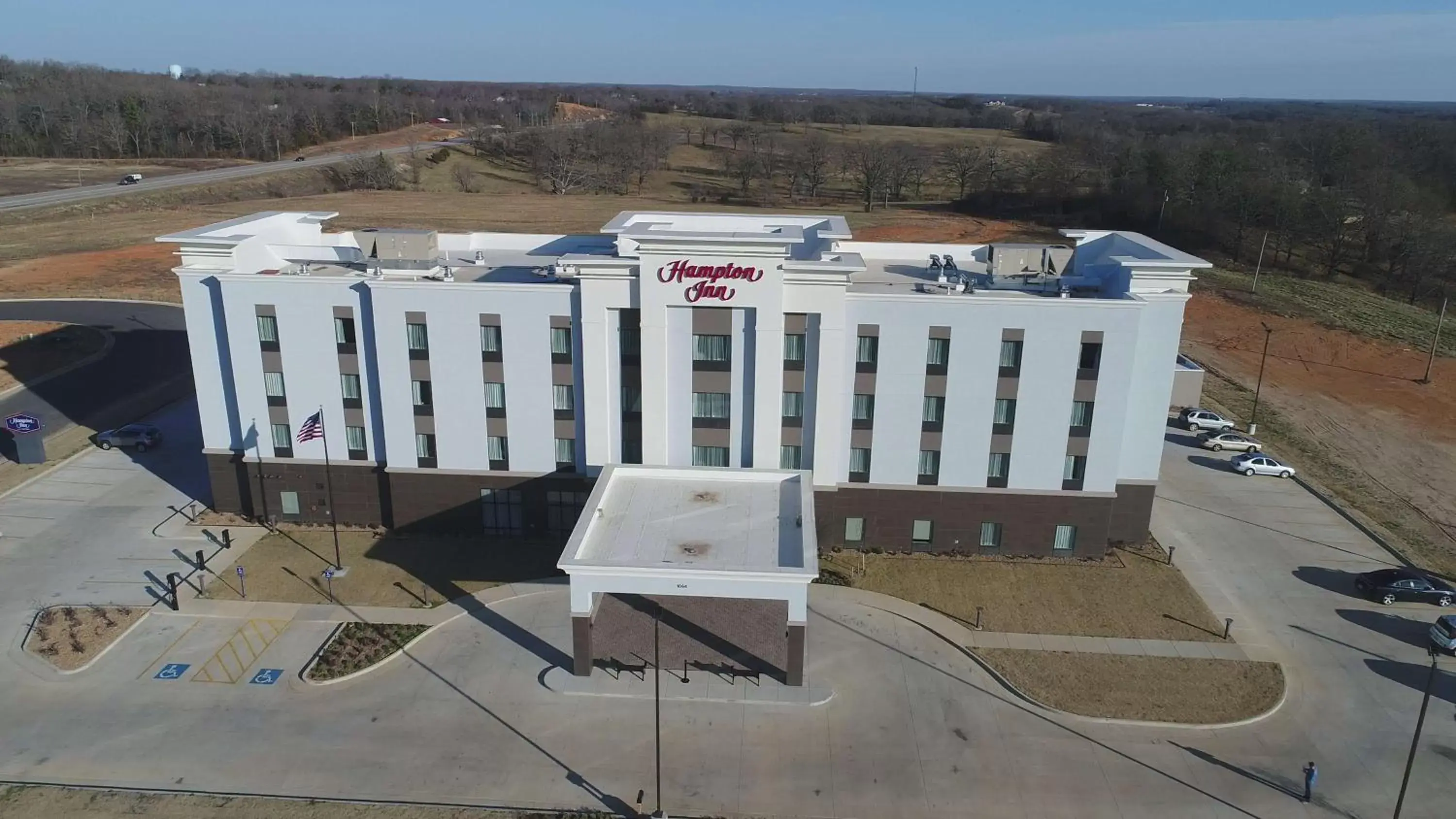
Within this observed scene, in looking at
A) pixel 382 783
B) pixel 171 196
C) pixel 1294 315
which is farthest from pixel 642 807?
pixel 171 196

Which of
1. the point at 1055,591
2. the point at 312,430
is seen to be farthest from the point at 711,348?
the point at 1055,591

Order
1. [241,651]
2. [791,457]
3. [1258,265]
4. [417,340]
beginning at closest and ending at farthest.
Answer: [241,651] < [417,340] < [791,457] < [1258,265]

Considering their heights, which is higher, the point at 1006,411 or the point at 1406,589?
the point at 1006,411

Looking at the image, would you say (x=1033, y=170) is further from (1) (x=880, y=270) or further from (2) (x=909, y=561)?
(2) (x=909, y=561)

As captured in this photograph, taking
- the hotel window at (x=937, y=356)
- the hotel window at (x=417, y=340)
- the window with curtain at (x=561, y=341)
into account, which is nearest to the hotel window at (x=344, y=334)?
the hotel window at (x=417, y=340)

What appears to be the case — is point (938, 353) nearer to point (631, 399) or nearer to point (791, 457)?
point (791, 457)

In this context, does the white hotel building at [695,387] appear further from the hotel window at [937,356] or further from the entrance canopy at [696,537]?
the entrance canopy at [696,537]

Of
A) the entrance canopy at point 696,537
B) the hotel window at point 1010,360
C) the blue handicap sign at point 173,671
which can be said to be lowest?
the blue handicap sign at point 173,671
